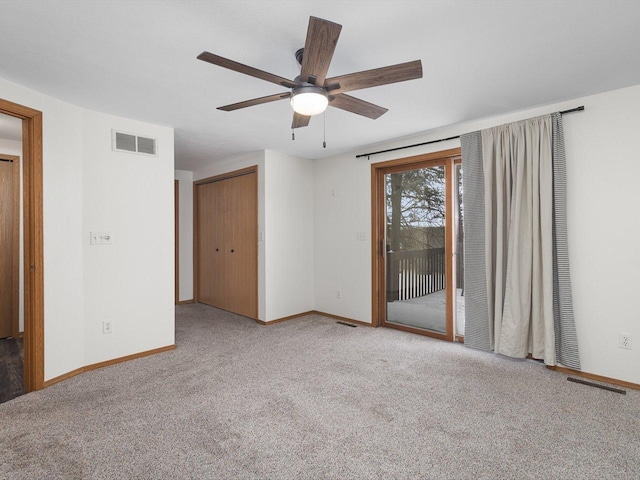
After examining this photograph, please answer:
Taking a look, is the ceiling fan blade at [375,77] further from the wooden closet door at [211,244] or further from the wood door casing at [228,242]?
the wooden closet door at [211,244]

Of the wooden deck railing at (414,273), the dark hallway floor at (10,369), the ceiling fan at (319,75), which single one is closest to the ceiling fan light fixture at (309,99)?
the ceiling fan at (319,75)

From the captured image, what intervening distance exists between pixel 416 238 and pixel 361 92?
1.98m

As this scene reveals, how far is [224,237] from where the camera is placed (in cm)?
530

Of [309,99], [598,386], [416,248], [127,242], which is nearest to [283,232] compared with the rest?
[416,248]

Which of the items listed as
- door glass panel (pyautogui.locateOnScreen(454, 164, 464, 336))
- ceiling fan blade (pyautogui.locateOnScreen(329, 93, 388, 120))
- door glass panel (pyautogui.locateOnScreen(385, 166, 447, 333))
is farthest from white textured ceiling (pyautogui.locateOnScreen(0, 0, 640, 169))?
door glass panel (pyautogui.locateOnScreen(385, 166, 447, 333))

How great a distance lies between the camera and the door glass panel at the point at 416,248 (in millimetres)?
3865

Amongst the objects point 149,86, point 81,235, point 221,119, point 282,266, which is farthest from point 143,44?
point 282,266

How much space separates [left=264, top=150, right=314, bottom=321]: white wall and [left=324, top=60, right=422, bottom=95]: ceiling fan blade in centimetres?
268

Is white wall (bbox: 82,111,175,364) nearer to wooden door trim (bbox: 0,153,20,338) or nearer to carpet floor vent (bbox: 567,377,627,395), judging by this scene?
wooden door trim (bbox: 0,153,20,338)

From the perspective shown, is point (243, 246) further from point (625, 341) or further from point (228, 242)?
point (625, 341)

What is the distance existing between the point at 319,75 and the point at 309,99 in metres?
0.15

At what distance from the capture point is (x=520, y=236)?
308cm

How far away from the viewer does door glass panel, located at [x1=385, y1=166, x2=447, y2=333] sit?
12.7 ft

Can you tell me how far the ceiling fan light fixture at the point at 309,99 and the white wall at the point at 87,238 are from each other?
209 centimetres
